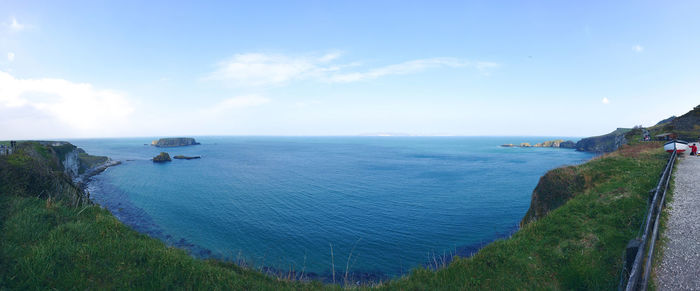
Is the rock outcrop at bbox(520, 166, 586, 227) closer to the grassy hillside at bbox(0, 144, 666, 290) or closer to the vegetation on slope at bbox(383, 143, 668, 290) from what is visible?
the vegetation on slope at bbox(383, 143, 668, 290)

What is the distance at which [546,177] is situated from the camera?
2358 cm


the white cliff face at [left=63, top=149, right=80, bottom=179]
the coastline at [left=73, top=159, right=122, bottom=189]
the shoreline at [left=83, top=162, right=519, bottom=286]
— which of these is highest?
the white cliff face at [left=63, top=149, right=80, bottom=179]

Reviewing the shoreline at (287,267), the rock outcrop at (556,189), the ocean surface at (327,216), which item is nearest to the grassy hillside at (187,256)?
the shoreline at (287,267)

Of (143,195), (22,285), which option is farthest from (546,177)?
(143,195)

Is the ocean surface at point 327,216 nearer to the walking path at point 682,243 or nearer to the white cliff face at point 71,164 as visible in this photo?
the white cliff face at point 71,164

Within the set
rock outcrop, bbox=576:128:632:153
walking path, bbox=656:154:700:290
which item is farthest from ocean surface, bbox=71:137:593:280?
rock outcrop, bbox=576:128:632:153

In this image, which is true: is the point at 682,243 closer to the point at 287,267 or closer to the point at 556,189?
the point at 556,189

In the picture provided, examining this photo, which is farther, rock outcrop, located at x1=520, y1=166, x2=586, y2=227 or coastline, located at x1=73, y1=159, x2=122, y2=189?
coastline, located at x1=73, y1=159, x2=122, y2=189

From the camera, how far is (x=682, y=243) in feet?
26.4

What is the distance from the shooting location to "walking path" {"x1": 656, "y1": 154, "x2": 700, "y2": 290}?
21.2ft

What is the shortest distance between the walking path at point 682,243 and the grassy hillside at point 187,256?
1236 millimetres

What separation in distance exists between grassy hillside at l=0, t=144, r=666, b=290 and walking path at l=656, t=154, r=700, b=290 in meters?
1.24

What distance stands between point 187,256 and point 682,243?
1782 centimetres

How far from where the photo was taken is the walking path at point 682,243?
647 centimetres
